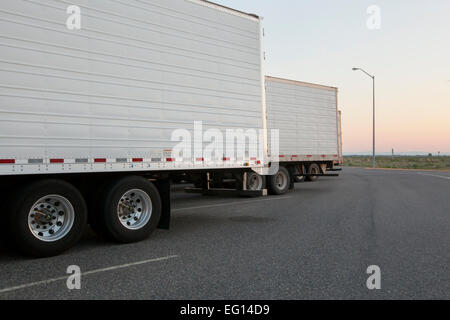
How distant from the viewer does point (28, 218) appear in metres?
5.95

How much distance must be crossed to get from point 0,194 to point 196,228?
3.73m

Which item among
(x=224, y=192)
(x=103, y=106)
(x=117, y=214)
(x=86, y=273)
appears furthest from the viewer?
(x=224, y=192)

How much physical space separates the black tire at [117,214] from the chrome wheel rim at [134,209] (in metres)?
0.03

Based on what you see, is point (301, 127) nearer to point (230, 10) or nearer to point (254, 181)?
point (254, 181)

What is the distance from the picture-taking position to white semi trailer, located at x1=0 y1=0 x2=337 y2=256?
5.96 meters

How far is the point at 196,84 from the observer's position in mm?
8234

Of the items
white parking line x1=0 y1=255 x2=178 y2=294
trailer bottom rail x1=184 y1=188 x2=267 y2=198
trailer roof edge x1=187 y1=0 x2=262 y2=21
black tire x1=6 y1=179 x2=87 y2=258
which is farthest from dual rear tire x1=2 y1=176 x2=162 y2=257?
trailer roof edge x1=187 y1=0 x2=262 y2=21

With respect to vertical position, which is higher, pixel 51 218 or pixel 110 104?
pixel 110 104

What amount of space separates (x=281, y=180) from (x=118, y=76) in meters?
9.92

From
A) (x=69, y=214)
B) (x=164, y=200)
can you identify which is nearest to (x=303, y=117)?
(x=164, y=200)

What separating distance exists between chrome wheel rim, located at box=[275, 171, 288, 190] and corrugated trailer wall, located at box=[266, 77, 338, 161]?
926 mm

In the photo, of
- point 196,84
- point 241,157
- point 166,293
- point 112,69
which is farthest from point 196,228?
point 166,293

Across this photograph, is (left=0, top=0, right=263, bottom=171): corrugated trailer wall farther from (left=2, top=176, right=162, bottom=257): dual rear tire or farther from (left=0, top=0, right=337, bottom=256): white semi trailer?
(left=2, top=176, right=162, bottom=257): dual rear tire
